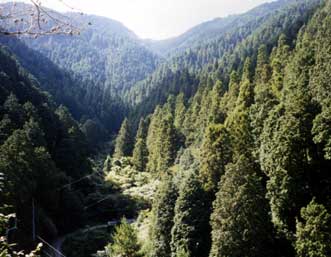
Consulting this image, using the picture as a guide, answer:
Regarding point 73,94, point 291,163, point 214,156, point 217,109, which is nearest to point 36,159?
point 214,156

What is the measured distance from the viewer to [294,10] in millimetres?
189375

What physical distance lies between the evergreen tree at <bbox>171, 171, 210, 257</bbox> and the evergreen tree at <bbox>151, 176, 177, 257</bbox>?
56.4 inches

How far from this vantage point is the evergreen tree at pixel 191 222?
98.5 feet

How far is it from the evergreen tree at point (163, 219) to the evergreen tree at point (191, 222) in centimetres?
143

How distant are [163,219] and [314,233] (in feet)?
46.2

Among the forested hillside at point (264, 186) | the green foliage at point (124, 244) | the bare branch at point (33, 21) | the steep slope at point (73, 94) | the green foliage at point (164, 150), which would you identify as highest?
the steep slope at point (73, 94)

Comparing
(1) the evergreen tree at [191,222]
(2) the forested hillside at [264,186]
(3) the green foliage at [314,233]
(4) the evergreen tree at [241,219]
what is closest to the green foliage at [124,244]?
(2) the forested hillside at [264,186]

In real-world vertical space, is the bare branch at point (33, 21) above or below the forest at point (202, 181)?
below

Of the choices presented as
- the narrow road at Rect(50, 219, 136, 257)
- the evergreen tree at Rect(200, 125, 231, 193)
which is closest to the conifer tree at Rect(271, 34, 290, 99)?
the evergreen tree at Rect(200, 125, 231, 193)

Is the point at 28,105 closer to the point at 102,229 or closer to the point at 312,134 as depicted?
the point at 102,229

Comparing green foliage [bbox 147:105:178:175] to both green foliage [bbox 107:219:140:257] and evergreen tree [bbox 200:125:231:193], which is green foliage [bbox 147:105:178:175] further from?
evergreen tree [bbox 200:125:231:193]

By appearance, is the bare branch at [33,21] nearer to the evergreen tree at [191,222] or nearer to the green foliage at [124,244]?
the evergreen tree at [191,222]

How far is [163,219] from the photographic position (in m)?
33.3

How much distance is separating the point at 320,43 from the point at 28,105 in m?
40.1
